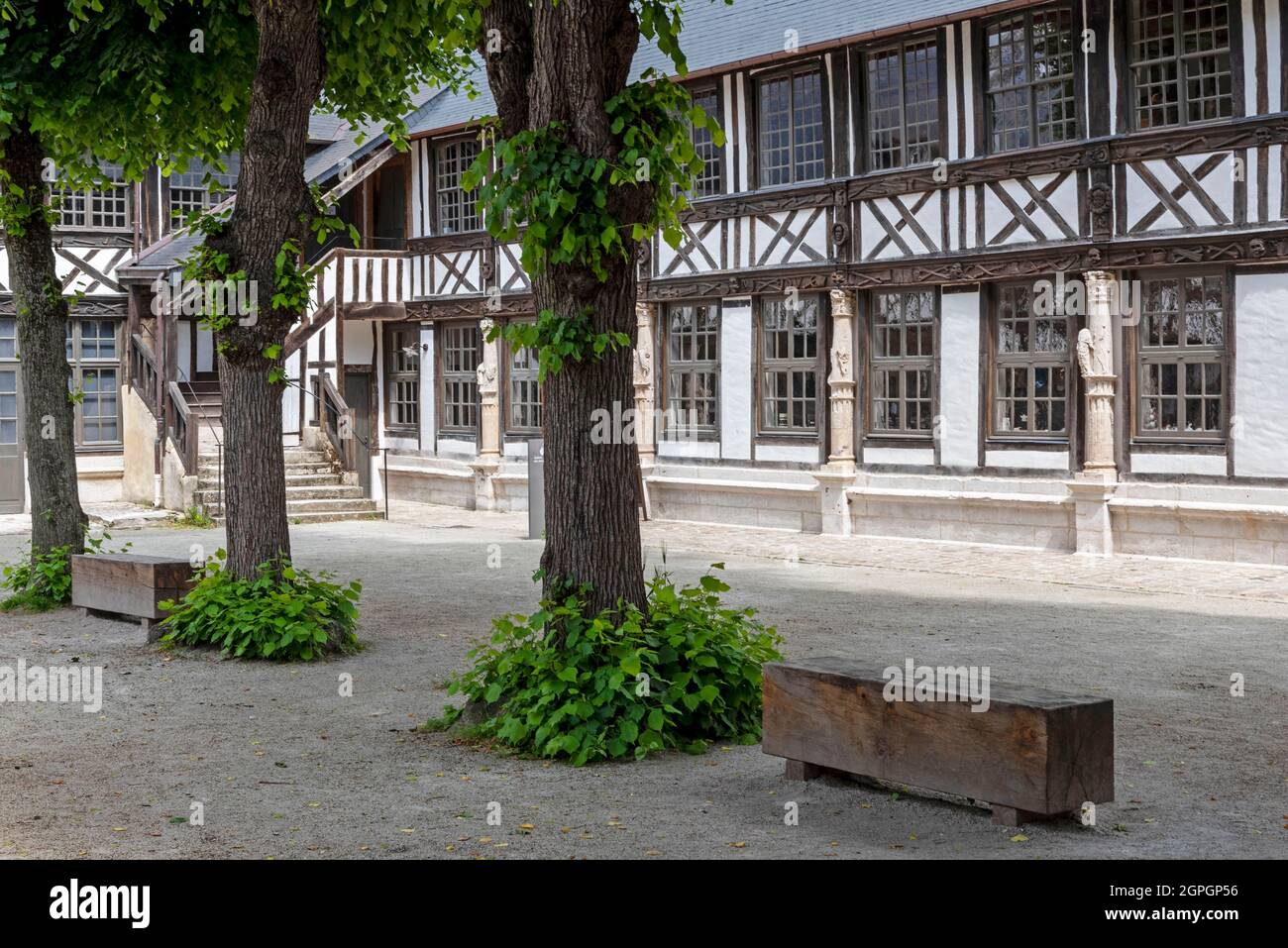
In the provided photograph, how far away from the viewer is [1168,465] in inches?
656

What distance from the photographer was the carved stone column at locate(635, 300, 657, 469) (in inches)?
875

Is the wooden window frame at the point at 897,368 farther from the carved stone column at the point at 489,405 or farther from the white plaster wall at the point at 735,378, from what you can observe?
the carved stone column at the point at 489,405

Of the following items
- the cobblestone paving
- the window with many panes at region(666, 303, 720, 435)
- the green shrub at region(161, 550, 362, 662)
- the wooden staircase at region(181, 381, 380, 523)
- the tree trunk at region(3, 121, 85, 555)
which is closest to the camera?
the green shrub at region(161, 550, 362, 662)

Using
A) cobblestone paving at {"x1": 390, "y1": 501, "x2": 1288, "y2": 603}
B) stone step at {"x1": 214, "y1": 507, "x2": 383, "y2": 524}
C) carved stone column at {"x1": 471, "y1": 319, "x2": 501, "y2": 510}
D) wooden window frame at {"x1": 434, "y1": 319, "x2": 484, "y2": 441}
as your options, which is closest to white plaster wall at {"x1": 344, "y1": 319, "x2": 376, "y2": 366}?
wooden window frame at {"x1": 434, "y1": 319, "x2": 484, "y2": 441}

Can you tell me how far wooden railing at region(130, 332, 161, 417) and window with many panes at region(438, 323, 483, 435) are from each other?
4.48 m

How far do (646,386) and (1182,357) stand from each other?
7936 mm

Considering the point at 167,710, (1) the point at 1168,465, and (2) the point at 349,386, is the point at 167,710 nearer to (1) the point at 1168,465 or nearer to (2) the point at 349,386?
(1) the point at 1168,465

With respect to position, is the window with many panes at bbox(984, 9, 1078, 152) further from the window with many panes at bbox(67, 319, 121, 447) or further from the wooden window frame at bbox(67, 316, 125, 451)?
the window with many panes at bbox(67, 319, 121, 447)

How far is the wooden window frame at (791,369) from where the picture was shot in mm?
20188

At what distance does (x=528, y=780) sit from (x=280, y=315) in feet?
16.9

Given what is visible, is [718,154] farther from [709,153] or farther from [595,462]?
[595,462]

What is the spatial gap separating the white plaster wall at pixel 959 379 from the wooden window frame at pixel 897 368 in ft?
0.34

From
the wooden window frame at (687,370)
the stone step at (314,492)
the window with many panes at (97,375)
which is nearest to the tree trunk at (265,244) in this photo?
the wooden window frame at (687,370)
